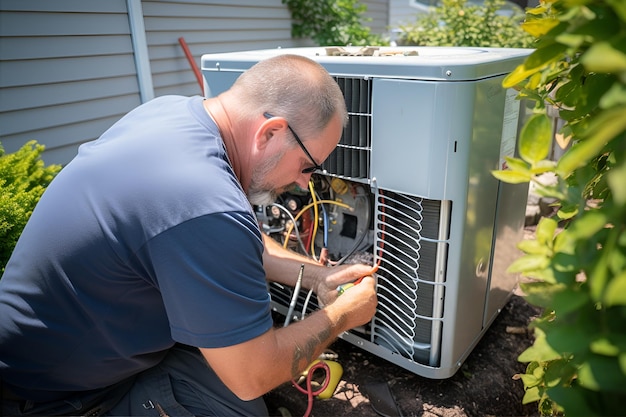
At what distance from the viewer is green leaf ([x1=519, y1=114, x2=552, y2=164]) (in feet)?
2.04

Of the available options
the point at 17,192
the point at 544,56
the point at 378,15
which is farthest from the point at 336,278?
the point at 378,15

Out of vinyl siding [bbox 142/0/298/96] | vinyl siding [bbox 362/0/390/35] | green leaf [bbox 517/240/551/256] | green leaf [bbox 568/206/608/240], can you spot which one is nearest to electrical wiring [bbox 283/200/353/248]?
green leaf [bbox 517/240/551/256]

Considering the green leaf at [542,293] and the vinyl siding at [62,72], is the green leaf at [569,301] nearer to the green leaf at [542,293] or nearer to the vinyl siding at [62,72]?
the green leaf at [542,293]

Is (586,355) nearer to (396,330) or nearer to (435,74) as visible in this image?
(435,74)

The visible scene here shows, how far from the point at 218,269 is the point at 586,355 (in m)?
0.72

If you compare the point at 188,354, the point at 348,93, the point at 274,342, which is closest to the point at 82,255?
the point at 274,342

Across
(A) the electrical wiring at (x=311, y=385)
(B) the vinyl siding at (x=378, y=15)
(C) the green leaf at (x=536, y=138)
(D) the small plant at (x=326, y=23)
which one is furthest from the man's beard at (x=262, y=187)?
(B) the vinyl siding at (x=378, y=15)

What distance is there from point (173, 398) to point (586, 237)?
1.34m

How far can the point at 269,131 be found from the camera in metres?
1.21

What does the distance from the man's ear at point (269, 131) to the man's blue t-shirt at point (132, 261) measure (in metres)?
0.11

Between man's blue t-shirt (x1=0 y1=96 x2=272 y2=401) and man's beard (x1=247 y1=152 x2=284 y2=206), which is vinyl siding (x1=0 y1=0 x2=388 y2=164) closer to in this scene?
man's blue t-shirt (x1=0 y1=96 x2=272 y2=401)

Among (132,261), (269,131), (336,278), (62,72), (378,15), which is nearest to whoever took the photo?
(132,261)

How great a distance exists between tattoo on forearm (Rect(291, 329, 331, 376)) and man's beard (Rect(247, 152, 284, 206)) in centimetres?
43

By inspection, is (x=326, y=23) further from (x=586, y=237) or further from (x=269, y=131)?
(x=586, y=237)
